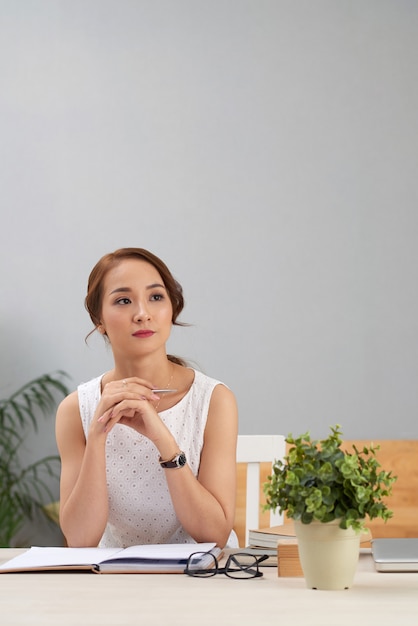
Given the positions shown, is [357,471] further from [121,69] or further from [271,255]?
[121,69]

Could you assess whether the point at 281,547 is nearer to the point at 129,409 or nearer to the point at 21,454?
the point at 129,409

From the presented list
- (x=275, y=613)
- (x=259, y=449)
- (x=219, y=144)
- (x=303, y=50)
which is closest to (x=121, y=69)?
(x=219, y=144)

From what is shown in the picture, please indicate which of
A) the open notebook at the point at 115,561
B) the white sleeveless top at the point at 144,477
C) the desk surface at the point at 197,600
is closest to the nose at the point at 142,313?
the white sleeveless top at the point at 144,477

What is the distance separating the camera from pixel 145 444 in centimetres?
198

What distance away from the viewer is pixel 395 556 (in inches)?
54.3

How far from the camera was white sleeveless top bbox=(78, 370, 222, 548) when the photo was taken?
75.9 inches

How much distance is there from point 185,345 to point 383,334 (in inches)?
30.7

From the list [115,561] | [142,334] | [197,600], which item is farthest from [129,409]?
[197,600]

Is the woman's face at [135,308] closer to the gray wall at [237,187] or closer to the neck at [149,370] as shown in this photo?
the neck at [149,370]

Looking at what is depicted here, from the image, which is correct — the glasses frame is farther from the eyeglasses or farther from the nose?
the nose

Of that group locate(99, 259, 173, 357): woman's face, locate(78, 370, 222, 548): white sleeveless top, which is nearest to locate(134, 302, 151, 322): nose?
locate(99, 259, 173, 357): woman's face

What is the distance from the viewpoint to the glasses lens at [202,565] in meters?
1.35

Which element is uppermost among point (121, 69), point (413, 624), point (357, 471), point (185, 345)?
point (121, 69)

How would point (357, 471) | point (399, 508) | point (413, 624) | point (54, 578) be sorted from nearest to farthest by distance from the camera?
point (413, 624) → point (357, 471) → point (54, 578) → point (399, 508)
